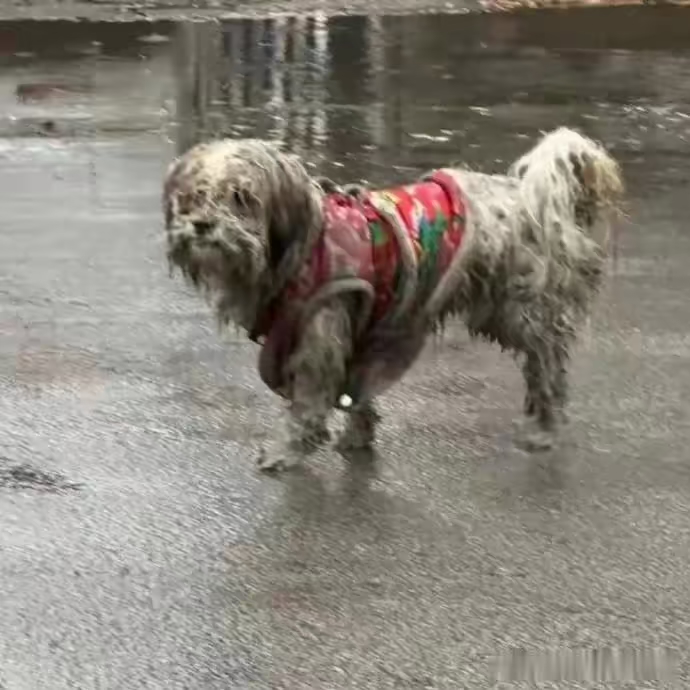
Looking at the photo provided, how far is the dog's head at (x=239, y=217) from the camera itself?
4.03 meters

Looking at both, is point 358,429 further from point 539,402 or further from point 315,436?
point 539,402

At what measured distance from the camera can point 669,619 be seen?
3877mm

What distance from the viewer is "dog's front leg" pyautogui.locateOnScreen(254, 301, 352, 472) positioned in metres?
4.44

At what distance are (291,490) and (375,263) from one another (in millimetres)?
852

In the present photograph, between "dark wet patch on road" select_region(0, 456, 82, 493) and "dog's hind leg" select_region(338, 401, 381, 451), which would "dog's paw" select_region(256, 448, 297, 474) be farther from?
"dark wet patch on road" select_region(0, 456, 82, 493)

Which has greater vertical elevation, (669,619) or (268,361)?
(268,361)

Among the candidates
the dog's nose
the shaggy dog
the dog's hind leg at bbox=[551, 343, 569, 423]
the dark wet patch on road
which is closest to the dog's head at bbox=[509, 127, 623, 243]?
the shaggy dog

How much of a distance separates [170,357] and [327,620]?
2.20m

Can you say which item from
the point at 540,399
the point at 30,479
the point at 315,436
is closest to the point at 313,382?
the point at 315,436

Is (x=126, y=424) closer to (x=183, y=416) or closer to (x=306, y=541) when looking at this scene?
(x=183, y=416)

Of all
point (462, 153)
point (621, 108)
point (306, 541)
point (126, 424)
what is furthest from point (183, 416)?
point (621, 108)

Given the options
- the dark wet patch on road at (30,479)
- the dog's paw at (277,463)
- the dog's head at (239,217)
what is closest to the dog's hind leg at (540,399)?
the dog's paw at (277,463)

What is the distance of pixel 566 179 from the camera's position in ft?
15.6

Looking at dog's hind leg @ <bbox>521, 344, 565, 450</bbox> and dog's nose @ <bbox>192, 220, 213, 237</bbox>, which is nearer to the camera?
dog's nose @ <bbox>192, 220, 213, 237</bbox>
